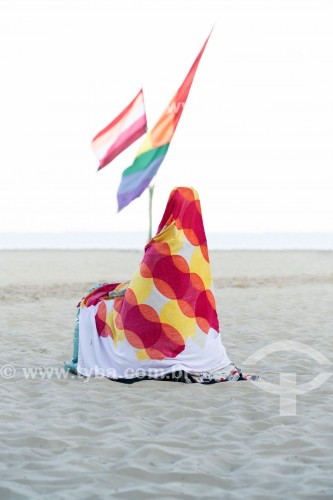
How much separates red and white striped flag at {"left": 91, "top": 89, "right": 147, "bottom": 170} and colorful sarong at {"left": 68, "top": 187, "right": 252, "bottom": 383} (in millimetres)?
4600

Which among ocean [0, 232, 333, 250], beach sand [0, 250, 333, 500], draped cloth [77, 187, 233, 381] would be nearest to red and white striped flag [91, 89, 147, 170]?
beach sand [0, 250, 333, 500]

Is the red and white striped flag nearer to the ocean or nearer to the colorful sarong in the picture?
the colorful sarong

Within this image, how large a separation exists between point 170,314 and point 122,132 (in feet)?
19.2

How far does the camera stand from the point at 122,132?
34.8ft

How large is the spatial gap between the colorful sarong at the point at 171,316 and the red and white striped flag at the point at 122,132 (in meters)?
4.60

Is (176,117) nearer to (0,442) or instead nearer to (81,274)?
(0,442)

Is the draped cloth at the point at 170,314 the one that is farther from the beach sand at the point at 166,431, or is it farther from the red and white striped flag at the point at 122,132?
the red and white striped flag at the point at 122,132

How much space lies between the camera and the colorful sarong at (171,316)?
523 centimetres

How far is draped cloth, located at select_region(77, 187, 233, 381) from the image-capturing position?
523 cm

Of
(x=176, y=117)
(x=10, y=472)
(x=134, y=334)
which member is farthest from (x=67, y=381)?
(x=176, y=117)

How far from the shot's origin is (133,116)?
10.7 meters

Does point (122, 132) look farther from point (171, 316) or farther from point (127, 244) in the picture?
point (127, 244)

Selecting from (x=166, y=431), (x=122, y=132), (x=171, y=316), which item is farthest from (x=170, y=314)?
(x=122, y=132)

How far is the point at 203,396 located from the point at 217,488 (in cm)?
164
